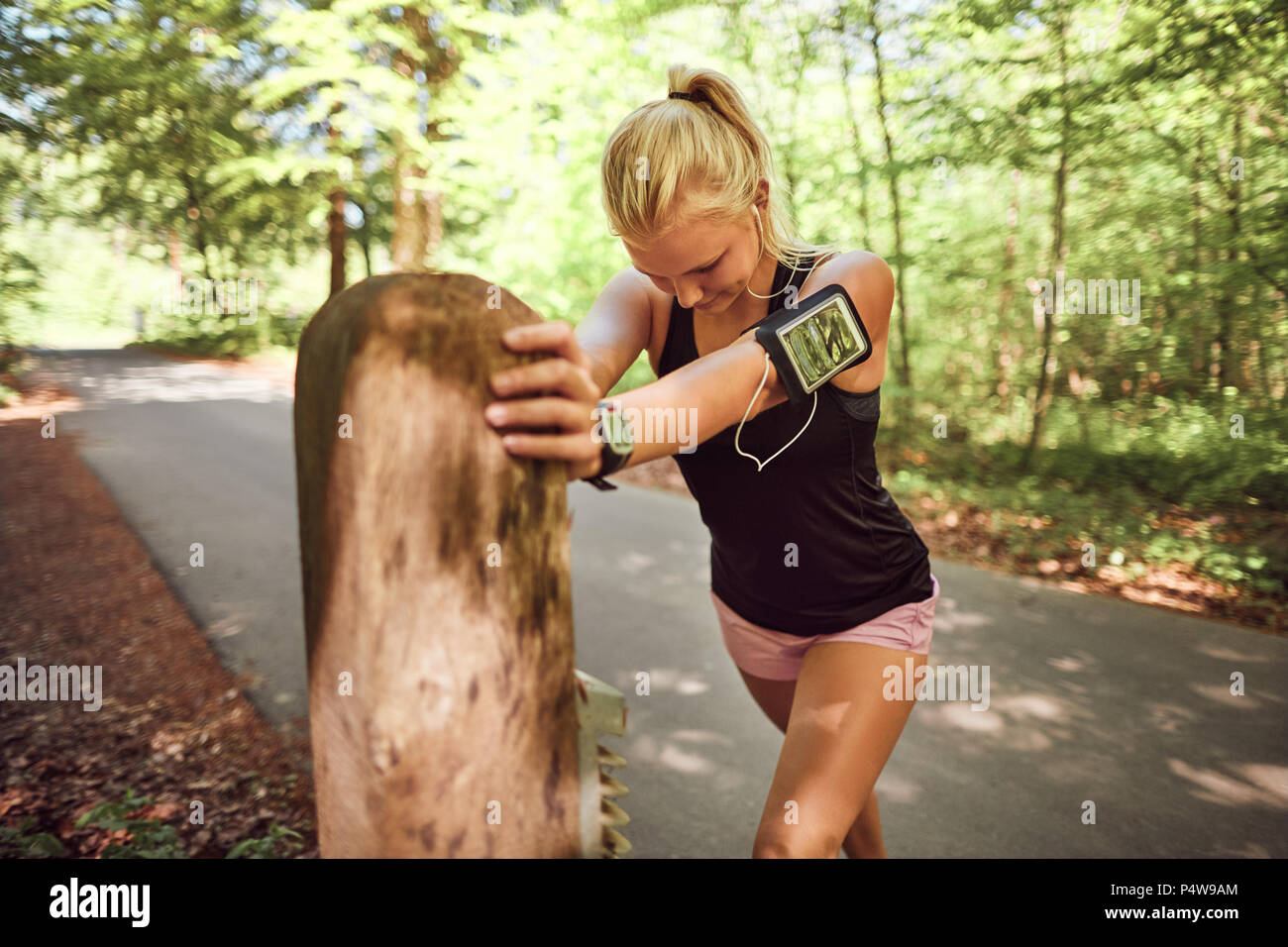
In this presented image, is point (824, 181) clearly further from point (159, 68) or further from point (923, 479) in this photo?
point (159, 68)

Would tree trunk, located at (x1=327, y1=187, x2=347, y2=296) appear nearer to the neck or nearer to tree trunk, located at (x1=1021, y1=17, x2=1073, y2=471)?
tree trunk, located at (x1=1021, y1=17, x2=1073, y2=471)

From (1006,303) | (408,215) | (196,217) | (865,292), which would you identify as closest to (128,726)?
(865,292)

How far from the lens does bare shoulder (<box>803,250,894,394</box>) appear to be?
4.88ft

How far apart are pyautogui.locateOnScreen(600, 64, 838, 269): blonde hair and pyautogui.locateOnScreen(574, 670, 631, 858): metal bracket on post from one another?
88 cm

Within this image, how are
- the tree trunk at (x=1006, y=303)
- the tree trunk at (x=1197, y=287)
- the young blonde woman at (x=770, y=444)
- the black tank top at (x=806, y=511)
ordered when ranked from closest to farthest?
1. the young blonde woman at (x=770, y=444)
2. the black tank top at (x=806, y=511)
3. the tree trunk at (x=1197, y=287)
4. the tree trunk at (x=1006, y=303)

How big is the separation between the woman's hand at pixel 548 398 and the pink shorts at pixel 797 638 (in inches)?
43.7

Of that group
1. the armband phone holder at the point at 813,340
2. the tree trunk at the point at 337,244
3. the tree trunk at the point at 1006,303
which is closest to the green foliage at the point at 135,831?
the armband phone holder at the point at 813,340

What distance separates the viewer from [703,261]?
147 centimetres

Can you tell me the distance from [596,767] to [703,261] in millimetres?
984

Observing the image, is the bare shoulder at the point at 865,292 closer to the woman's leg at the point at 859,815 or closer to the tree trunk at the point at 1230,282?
the woman's leg at the point at 859,815

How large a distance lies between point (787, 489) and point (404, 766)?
110 centimetres

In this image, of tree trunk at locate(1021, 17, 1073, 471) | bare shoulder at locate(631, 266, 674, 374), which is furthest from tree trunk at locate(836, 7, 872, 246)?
bare shoulder at locate(631, 266, 674, 374)

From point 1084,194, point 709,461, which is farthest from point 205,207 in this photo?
point 709,461

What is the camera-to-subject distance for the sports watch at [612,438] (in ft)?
3.21
